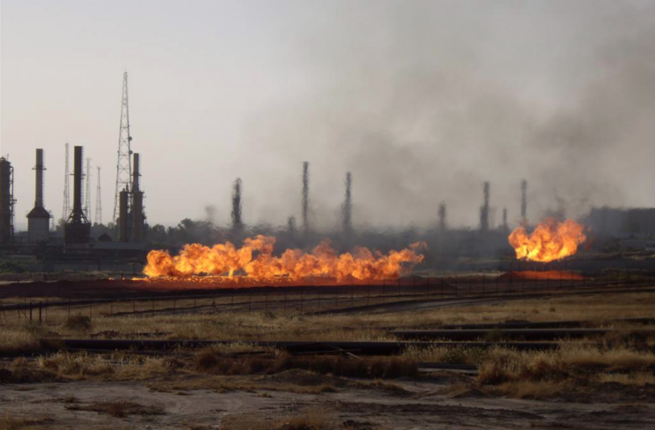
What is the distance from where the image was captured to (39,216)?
122 metres

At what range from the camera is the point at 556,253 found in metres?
94.9

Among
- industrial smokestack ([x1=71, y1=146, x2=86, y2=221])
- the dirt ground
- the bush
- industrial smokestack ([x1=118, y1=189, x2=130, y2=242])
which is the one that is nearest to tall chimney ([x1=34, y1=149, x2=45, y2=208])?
industrial smokestack ([x1=71, y1=146, x2=86, y2=221])

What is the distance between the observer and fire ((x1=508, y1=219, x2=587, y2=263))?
94438mm

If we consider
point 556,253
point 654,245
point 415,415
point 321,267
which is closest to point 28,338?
point 415,415

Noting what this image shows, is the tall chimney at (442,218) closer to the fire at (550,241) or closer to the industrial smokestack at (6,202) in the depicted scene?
the fire at (550,241)

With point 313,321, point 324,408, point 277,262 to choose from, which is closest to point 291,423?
point 324,408

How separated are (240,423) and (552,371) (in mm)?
9068

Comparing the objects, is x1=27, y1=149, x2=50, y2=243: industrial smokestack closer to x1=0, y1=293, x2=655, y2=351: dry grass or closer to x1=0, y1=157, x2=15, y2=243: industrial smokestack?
x1=0, y1=157, x2=15, y2=243: industrial smokestack

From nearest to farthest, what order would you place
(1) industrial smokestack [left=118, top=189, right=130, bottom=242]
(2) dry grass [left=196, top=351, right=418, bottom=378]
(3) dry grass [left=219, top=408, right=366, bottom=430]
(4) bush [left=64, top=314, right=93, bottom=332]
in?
1. (3) dry grass [left=219, top=408, right=366, bottom=430]
2. (2) dry grass [left=196, top=351, right=418, bottom=378]
3. (4) bush [left=64, top=314, right=93, bottom=332]
4. (1) industrial smokestack [left=118, top=189, right=130, bottom=242]

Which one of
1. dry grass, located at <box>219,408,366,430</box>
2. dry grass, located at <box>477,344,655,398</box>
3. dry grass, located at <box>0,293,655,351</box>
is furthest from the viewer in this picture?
dry grass, located at <box>0,293,655,351</box>

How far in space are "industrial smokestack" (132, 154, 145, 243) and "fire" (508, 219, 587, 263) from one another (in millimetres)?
54736

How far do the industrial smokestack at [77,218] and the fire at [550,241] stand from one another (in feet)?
185

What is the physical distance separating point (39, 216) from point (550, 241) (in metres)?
72.2

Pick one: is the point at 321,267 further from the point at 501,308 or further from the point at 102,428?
the point at 102,428
